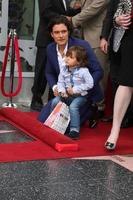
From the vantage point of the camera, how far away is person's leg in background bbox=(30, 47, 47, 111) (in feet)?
20.7

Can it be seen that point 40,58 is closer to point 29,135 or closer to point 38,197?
point 29,135

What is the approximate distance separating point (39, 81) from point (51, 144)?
230cm

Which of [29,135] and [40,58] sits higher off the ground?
[40,58]

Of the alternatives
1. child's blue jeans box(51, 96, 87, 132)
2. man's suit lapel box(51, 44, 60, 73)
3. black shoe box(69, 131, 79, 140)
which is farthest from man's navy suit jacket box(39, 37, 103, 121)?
black shoe box(69, 131, 79, 140)

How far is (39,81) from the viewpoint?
6.41 metres

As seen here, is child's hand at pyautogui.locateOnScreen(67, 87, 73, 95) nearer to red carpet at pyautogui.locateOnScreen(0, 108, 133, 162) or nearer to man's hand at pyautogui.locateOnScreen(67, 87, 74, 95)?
man's hand at pyautogui.locateOnScreen(67, 87, 74, 95)

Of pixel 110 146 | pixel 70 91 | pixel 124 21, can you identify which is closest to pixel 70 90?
pixel 70 91

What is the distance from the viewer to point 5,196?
2.99 meters

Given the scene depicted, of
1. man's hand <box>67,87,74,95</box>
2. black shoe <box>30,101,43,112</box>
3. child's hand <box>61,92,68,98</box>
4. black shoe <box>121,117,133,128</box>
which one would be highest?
man's hand <box>67,87,74,95</box>

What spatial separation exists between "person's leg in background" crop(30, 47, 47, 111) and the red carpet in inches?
48.8

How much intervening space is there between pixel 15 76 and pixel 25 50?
15.4 inches

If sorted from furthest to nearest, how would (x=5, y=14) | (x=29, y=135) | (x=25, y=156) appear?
(x=5, y=14) < (x=29, y=135) < (x=25, y=156)

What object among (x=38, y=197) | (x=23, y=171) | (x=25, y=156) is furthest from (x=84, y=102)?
(x=38, y=197)

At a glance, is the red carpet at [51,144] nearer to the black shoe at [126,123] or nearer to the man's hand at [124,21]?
the black shoe at [126,123]
